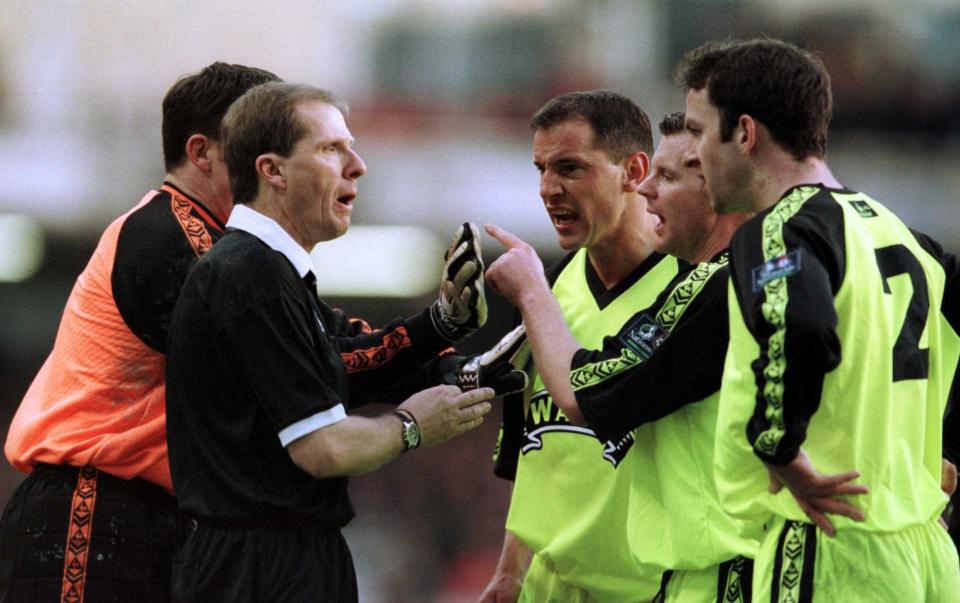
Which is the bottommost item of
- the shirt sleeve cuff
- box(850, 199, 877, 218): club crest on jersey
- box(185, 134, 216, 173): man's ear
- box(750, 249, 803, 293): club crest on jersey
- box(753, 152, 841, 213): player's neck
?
the shirt sleeve cuff

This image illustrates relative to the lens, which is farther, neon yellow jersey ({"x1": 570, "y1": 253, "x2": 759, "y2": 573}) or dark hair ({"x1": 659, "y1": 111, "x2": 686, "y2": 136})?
dark hair ({"x1": 659, "y1": 111, "x2": 686, "y2": 136})

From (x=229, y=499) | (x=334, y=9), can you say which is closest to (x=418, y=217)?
(x=334, y=9)

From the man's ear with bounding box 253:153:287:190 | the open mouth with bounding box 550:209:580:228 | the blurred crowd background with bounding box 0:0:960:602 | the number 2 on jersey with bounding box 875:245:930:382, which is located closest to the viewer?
the number 2 on jersey with bounding box 875:245:930:382

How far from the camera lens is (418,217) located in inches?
512

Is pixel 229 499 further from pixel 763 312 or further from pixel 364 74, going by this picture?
pixel 364 74

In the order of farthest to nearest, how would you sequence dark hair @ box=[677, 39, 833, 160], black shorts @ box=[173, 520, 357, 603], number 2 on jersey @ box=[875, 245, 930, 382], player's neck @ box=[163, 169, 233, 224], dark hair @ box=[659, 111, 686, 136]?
player's neck @ box=[163, 169, 233, 224] < dark hair @ box=[659, 111, 686, 136] < black shorts @ box=[173, 520, 357, 603] < dark hair @ box=[677, 39, 833, 160] < number 2 on jersey @ box=[875, 245, 930, 382]

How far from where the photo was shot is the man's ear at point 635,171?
4789 millimetres

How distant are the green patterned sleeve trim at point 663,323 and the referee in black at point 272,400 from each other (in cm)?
32

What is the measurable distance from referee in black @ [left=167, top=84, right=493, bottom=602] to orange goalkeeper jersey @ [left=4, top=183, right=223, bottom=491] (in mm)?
325

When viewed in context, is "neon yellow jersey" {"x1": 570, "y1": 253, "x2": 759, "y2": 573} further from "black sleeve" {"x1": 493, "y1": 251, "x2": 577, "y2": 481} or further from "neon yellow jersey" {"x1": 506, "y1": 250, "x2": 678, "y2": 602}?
"black sleeve" {"x1": 493, "y1": 251, "x2": 577, "y2": 481}

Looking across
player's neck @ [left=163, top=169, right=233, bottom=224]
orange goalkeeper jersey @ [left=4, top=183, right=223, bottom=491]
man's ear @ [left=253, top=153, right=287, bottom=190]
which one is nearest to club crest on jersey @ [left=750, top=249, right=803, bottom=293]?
man's ear @ [left=253, top=153, right=287, bottom=190]

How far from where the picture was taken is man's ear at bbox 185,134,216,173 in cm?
458

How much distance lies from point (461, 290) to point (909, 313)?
137 centimetres

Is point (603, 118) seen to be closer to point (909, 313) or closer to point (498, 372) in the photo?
point (498, 372)
